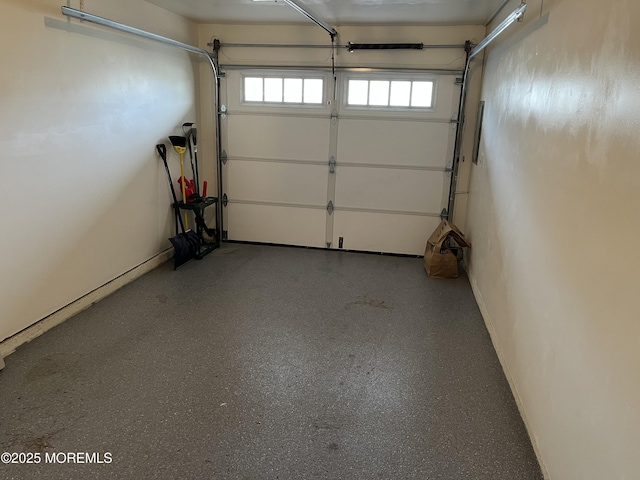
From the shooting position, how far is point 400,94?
16.2 feet

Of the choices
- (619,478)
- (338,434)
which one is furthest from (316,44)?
(619,478)

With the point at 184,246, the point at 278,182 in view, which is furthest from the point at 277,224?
the point at 184,246

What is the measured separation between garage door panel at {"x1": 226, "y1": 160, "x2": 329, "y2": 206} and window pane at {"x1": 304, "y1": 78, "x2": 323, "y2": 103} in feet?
2.43

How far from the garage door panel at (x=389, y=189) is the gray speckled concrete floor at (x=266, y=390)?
4.68 feet

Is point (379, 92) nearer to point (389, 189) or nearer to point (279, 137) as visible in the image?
point (389, 189)

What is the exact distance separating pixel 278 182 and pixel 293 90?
3.44ft

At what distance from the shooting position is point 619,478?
132 centimetres

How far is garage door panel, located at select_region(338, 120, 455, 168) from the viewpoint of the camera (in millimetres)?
4961

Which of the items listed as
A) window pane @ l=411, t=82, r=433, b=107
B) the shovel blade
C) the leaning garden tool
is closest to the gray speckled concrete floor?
the shovel blade

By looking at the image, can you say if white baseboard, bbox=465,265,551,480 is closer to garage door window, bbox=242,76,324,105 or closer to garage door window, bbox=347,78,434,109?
garage door window, bbox=347,78,434,109

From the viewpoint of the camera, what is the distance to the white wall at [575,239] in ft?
4.58

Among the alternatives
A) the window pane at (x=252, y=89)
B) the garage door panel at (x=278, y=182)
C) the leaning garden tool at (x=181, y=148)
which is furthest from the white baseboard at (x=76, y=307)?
the window pane at (x=252, y=89)

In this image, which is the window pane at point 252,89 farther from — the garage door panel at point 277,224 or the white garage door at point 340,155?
the garage door panel at point 277,224

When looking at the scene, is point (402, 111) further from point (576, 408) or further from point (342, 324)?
point (576, 408)
